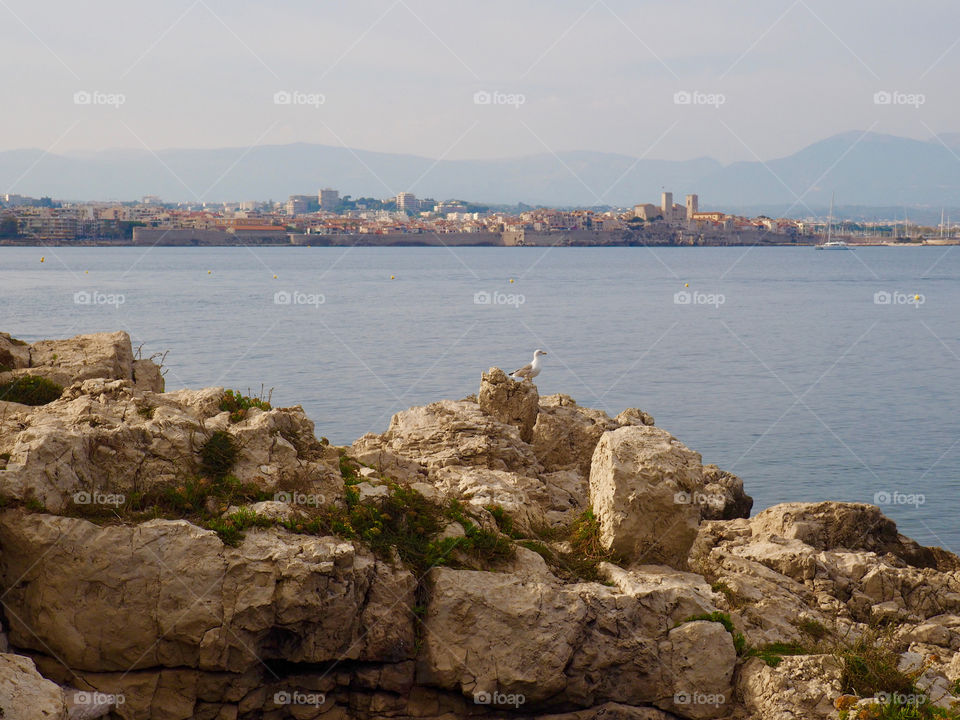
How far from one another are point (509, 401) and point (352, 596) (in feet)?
21.8

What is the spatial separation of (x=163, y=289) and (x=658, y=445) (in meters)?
62.1

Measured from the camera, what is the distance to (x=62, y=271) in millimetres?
86125

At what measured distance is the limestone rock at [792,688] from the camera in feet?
29.0

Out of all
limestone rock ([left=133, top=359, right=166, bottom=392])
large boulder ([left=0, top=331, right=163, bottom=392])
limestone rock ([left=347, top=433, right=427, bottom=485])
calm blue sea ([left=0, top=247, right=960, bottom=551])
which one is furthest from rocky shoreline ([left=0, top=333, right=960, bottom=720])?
calm blue sea ([left=0, top=247, right=960, bottom=551])

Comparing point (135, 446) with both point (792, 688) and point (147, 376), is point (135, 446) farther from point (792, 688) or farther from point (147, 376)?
point (792, 688)

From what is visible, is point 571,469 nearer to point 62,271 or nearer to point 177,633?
point 177,633

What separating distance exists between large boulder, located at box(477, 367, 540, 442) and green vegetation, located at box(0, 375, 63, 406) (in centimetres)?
619

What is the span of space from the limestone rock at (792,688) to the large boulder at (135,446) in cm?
438

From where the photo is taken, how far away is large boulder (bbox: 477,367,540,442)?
50.1 ft

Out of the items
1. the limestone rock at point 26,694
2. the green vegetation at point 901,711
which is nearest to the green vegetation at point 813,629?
the green vegetation at point 901,711

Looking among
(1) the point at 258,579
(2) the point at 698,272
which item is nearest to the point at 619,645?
(1) the point at 258,579

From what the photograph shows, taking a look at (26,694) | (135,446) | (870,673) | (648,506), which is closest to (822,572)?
(648,506)

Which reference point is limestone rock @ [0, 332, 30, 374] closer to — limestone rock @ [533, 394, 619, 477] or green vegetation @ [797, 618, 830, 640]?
limestone rock @ [533, 394, 619, 477]

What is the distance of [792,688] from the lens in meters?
9.02
